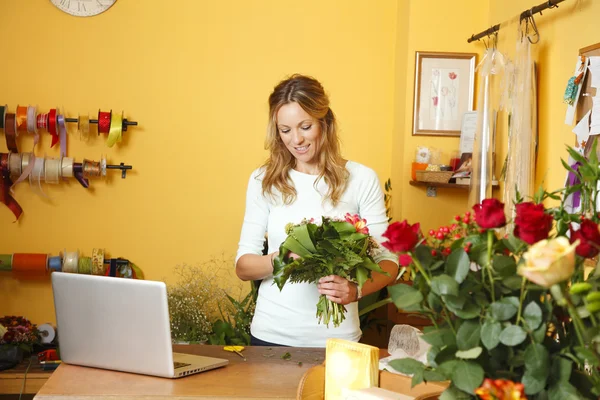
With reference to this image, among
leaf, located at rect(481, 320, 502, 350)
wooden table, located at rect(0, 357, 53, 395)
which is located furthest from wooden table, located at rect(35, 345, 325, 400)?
wooden table, located at rect(0, 357, 53, 395)

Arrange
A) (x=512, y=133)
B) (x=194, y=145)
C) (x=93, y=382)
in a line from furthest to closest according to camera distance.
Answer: (x=194, y=145) → (x=512, y=133) → (x=93, y=382)

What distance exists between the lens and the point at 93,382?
1.75 metres

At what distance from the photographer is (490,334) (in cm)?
92

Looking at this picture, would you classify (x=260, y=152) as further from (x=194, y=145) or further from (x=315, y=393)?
(x=315, y=393)

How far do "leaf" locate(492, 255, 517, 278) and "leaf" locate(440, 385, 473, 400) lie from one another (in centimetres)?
16

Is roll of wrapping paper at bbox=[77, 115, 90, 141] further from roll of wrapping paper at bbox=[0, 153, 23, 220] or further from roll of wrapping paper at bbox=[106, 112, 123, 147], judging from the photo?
roll of wrapping paper at bbox=[0, 153, 23, 220]

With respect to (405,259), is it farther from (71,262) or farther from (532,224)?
(71,262)

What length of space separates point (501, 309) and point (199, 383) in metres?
1.02

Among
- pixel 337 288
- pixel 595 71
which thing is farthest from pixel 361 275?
pixel 595 71

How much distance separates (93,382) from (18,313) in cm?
263

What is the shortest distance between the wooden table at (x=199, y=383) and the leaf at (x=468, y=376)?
0.82 metres

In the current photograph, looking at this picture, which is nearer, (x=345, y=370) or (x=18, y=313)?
(x=345, y=370)

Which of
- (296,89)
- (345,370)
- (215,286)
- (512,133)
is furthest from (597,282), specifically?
(215,286)

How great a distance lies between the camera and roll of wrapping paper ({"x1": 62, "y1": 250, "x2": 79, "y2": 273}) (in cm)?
394
